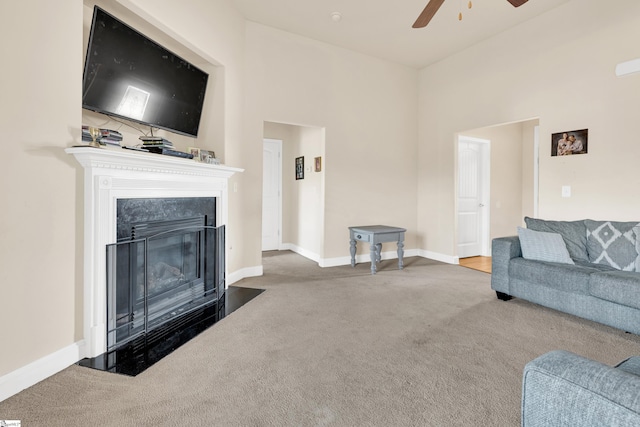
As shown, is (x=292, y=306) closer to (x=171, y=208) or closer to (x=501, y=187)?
(x=171, y=208)

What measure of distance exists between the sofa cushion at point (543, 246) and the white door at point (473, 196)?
230 cm

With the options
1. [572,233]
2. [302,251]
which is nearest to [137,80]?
[302,251]

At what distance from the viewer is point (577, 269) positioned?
9.11ft

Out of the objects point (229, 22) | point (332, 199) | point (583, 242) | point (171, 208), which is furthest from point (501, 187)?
point (171, 208)

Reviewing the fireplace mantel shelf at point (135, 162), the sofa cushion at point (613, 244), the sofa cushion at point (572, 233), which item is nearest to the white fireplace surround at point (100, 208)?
the fireplace mantel shelf at point (135, 162)

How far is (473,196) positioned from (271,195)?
3.65 metres

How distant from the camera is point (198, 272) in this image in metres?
3.19

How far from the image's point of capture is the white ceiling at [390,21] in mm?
3723

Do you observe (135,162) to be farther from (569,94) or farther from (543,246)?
(569,94)

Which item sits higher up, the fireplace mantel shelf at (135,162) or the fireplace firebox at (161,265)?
the fireplace mantel shelf at (135,162)

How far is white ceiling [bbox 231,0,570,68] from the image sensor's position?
12.2ft

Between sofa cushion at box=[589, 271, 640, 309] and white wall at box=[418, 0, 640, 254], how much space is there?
1.09m

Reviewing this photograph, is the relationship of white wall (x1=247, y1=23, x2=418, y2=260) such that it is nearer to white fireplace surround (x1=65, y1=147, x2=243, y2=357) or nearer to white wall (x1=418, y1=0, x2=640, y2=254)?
white wall (x1=418, y1=0, x2=640, y2=254)

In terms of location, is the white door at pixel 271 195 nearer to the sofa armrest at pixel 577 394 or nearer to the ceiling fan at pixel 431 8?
the ceiling fan at pixel 431 8
